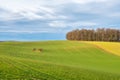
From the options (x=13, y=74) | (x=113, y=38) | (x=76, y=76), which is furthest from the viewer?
(x=113, y=38)

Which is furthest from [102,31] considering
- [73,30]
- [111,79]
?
[111,79]

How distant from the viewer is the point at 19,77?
74.4 feet

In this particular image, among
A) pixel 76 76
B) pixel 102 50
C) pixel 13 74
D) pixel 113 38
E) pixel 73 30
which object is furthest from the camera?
pixel 73 30

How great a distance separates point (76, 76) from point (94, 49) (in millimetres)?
44267

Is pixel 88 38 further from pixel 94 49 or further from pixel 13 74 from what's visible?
pixel 13 74

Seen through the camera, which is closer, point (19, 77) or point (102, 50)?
point (19, 77)

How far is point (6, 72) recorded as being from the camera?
82.6ft

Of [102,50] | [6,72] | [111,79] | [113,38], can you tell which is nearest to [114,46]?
[102,50]

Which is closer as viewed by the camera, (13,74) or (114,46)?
(13,74)

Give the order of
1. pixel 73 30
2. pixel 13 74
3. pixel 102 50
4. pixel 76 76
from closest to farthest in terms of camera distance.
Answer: pixel 13 74, pixel 76 76, pixel 102 50, pixel 73 30

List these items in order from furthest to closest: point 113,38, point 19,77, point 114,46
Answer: point 113,38, point 114,46, point 19,77

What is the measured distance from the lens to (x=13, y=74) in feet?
79.4

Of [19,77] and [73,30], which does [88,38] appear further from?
[19,77]

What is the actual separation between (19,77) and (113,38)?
96768mm
